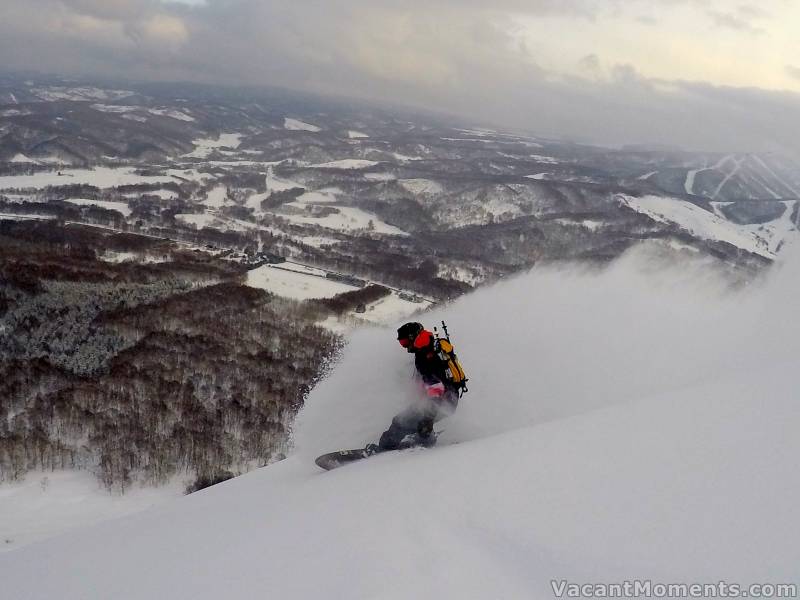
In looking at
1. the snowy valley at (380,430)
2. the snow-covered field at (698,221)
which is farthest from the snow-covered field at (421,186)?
the snowy valley at (380,430)

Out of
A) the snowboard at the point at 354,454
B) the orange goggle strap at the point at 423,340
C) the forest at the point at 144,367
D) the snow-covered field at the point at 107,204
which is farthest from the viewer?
the snow-covered field at the point at 107,204

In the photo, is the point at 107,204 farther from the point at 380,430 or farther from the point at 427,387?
the point at 427,387

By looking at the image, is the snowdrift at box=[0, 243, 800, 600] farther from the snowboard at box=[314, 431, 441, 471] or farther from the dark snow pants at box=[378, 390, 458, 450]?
the dark snow pants at box=[378, 390, 458, 450]

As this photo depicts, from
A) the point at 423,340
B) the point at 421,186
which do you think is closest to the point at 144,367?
the point at 423,340

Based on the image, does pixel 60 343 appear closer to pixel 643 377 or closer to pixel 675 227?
pixel 643 377

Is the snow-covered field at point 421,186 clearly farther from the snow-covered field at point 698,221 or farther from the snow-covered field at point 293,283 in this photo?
the snow-covered field at point 293,283

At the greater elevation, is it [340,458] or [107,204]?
[340,458]

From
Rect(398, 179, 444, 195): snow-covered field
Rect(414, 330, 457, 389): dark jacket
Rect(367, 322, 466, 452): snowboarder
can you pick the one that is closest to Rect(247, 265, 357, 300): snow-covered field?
Rect(367, 322, 466, 452): snowboarder
